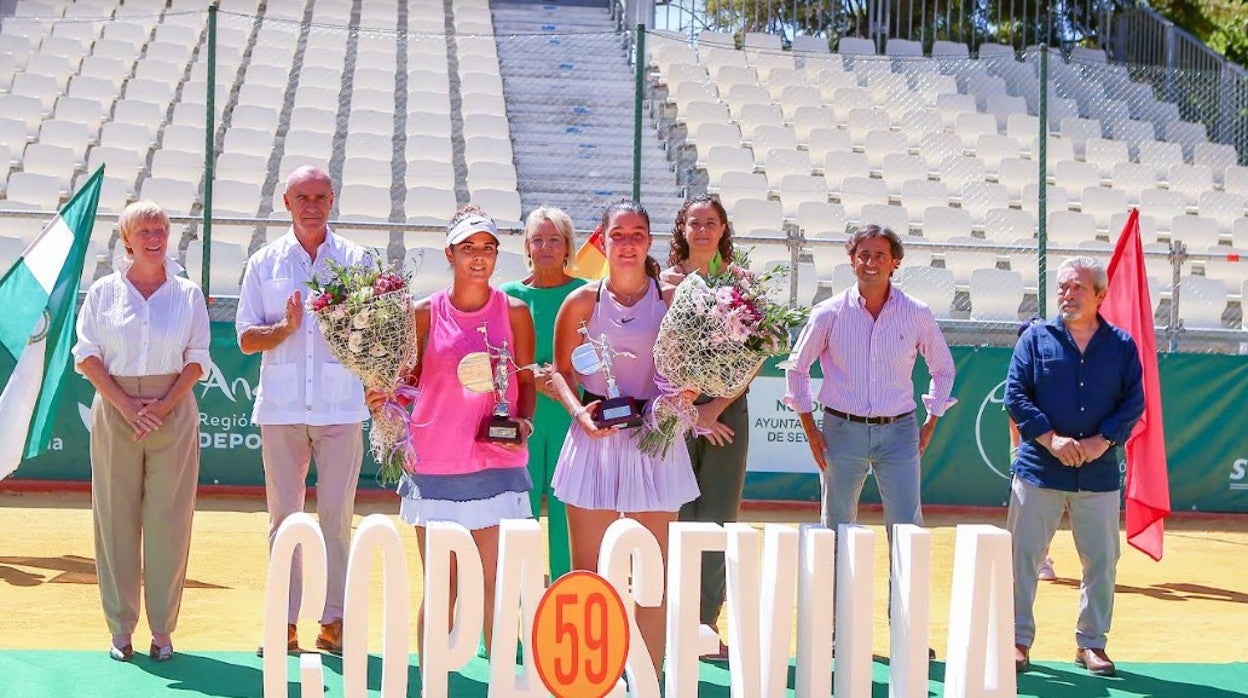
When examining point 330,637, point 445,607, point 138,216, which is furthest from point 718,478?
point 138,216

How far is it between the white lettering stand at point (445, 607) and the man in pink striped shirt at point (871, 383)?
225 centimetres

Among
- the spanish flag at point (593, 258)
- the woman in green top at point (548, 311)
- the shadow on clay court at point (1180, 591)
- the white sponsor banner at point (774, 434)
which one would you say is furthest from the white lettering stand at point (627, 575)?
the white sponsor banner at point (774, 434)

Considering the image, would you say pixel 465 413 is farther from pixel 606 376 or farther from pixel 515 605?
pixel 515 605

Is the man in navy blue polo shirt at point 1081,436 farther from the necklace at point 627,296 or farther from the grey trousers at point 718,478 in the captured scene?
the necklace at point 627,296

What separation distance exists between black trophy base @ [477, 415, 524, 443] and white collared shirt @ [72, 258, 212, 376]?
4.71ft

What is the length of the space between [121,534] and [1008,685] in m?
3.48

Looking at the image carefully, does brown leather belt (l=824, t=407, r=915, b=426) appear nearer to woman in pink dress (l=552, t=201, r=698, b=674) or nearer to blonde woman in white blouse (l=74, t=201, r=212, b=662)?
woman in pink dress (l=552, t=201, r=698, b=674)

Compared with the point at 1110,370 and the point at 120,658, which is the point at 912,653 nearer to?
the point at 1110,370

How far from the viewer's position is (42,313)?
7.43 metres

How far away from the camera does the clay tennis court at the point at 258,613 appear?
589 cm

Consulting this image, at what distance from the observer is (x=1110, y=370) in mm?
6383

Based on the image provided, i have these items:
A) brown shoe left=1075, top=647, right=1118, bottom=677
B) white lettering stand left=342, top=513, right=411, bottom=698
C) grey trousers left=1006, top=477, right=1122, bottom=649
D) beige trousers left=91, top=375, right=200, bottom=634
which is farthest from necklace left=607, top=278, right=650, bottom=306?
brown shoe left=1075, top=647, right=1118, bottom=677

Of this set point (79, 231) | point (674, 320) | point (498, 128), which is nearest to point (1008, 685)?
point (674, 320)

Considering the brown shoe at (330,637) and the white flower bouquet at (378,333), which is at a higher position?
the white flower bouquet at (378,333)
